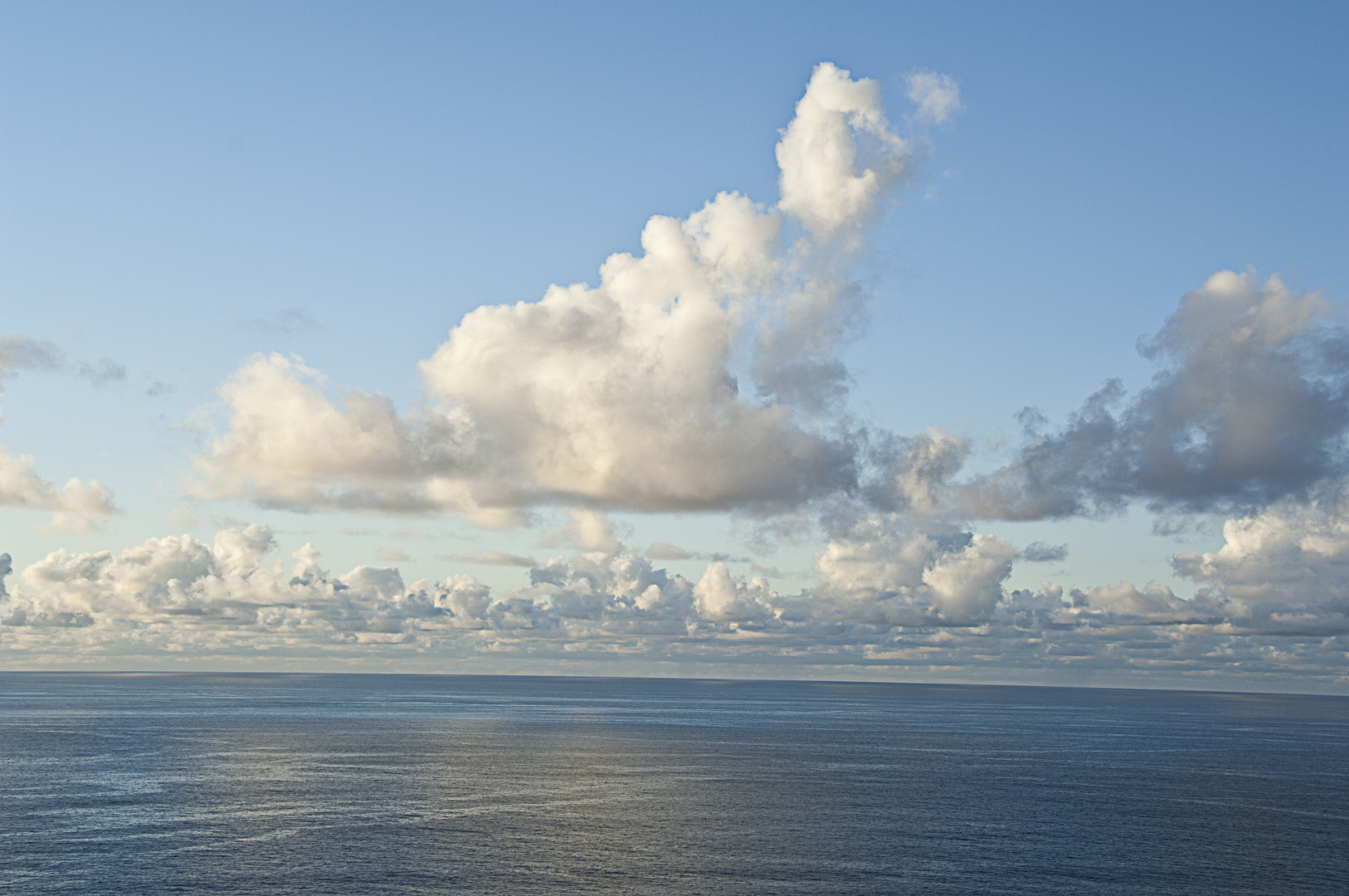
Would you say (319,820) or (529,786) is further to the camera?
(529,786)

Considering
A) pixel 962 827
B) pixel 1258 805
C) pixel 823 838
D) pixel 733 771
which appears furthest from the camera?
pixel 733 771

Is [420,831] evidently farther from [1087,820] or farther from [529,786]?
[1087,820]

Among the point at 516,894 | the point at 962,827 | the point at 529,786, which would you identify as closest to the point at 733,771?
the point at 529,786

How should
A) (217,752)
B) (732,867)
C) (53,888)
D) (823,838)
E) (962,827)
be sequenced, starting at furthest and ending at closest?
(217,752) < (962,827) < (823,838) < (732,867) < (53,888)

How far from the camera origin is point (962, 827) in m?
104

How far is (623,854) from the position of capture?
88.8 meters

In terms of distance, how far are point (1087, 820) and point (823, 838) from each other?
31.5m

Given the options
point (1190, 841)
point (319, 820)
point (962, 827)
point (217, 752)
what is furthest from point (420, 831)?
point (217, 752)

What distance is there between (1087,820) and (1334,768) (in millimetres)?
91307

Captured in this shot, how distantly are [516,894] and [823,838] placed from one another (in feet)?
104

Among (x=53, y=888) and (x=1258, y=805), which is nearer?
(x=53, y=888)

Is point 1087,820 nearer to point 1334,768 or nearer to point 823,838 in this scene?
point 823,838

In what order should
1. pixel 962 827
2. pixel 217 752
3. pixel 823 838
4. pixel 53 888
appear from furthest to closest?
pixel 217 752 < pixel 962 827 < pixel 823 838 < pixel 53 888

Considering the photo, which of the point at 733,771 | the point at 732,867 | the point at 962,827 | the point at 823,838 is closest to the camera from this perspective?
the point at 732,867
